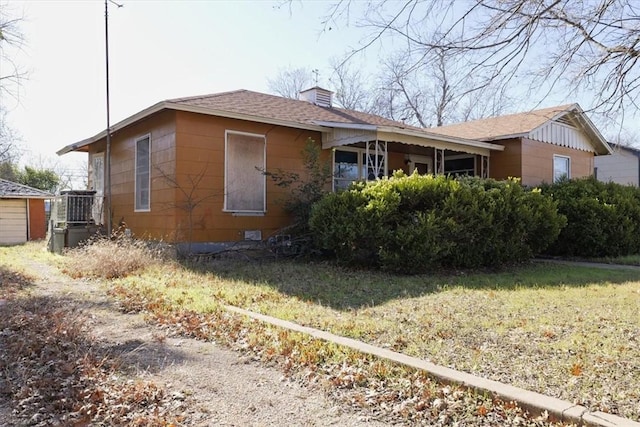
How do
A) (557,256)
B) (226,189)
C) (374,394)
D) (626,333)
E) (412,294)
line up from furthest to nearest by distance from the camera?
(557,256) < (226,189) < (412,294) < (626,333) < (374,394)

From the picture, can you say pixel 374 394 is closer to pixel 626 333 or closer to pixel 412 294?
pixel 626 333

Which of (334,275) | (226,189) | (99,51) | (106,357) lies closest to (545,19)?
(334,275)

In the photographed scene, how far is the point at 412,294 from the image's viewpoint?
643 centimetres

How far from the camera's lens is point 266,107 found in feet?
38.6

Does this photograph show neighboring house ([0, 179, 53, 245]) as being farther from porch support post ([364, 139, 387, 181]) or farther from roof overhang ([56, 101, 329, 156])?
porch support post ([364, 139, 387, 181])

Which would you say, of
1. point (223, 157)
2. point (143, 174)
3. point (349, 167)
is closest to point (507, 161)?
point (349, 167)

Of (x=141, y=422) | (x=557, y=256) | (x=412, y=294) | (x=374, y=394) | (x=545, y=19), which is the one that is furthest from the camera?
(x=557, y=256)

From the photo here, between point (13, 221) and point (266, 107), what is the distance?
1405 cm

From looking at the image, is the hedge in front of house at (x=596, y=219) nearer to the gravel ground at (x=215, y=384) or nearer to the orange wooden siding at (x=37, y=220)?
the gravel ground at (x=215, y=384)

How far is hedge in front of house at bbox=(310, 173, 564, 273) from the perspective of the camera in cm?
810

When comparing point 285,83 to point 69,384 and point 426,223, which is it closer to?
point 426,223

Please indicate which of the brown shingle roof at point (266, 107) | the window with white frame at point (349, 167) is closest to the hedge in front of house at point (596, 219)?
the brown shingle roof at point (266, 107)

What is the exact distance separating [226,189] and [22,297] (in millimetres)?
4646

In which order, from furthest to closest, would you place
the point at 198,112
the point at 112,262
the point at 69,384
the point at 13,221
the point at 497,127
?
1. the point at 13,221
2. the point at 497,127
3. the point at 198,112
4. the point at 112,262
5. the point at 69,384
